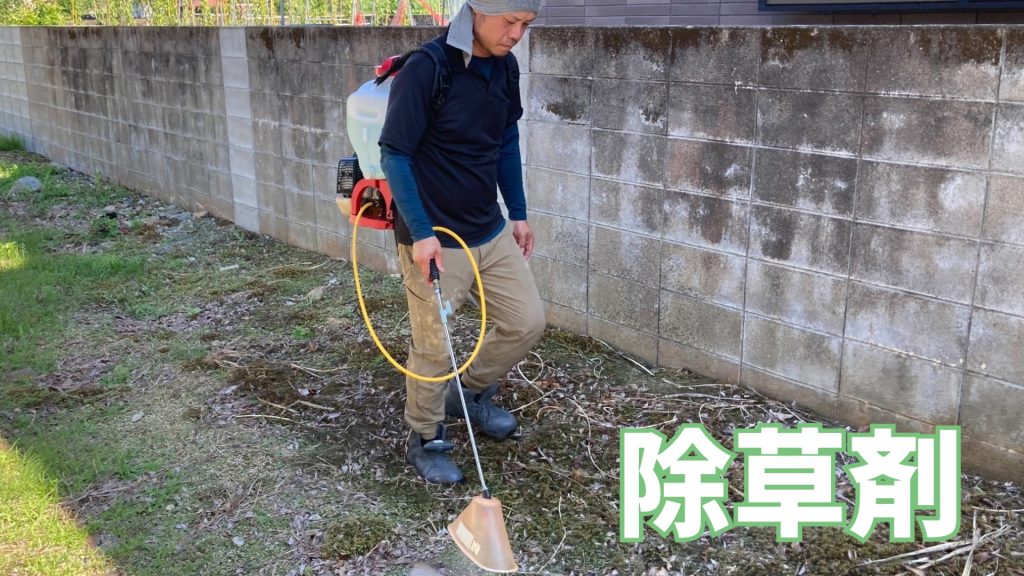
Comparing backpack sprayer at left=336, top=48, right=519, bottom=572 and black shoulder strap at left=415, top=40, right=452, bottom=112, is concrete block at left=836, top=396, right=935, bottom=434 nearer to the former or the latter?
backpack sprayer at left=336, top=48, right=519, bottom=572

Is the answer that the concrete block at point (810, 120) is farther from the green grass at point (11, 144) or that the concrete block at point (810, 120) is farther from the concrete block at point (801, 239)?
the green grass at point (11, 144)

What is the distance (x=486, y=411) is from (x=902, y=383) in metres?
1.59

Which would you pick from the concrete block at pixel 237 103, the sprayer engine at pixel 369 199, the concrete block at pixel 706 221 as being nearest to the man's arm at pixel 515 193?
the sprayer engine at pixel 369 199

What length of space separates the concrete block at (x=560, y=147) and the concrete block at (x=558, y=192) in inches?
1.6

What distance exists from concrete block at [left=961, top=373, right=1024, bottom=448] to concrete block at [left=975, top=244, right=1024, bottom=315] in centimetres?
27

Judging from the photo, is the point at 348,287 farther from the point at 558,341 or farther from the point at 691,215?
the point at 691,215

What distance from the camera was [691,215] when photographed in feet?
A: 13.9

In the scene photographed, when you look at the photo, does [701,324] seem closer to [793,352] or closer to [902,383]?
[793,352]

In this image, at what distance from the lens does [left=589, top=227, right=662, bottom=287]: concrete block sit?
445 centimetres

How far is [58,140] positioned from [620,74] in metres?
9.13

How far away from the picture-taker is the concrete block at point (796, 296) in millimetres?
3732

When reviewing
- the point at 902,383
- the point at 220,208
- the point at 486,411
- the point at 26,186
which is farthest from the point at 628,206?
the point at 26,186

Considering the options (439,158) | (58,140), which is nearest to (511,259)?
(439,158)

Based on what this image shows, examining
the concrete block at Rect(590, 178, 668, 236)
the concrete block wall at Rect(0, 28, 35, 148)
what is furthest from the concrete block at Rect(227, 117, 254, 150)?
the concrete block wall at Rect(0, 28, 35, 148)
